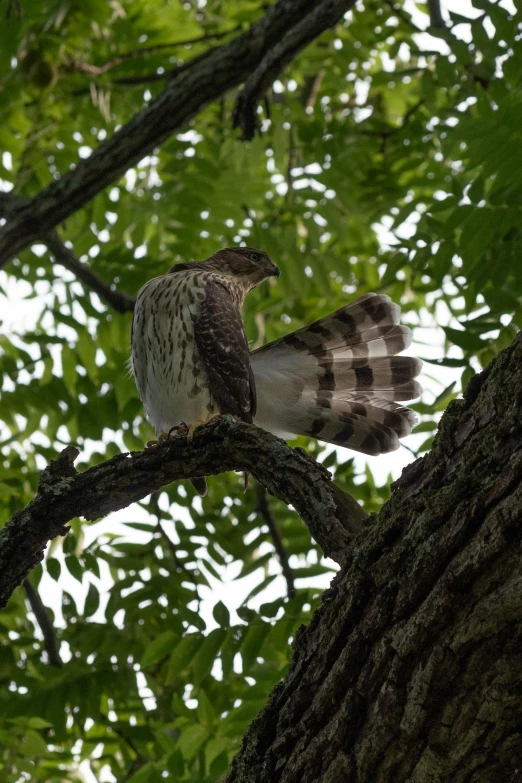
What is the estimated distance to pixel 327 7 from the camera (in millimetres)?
4434

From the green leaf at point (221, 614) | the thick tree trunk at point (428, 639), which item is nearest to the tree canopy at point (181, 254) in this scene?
the green leaf at point (221, 614)

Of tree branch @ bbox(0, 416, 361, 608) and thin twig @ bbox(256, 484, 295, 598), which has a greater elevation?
thin twig @ bbox(256, 484, 295, 598)

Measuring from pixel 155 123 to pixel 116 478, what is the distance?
97.6 inches

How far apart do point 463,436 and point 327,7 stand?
10.4 ft

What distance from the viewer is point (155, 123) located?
4.77 meters

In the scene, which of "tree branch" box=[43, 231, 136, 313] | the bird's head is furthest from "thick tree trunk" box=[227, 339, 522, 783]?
the bird's head

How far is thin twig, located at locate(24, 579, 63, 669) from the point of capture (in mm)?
4887

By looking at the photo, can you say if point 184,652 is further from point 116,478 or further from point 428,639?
point 428,639

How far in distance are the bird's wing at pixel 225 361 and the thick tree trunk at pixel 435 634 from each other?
2.54 m

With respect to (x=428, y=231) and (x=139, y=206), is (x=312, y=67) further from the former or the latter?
(x=428, y=231)

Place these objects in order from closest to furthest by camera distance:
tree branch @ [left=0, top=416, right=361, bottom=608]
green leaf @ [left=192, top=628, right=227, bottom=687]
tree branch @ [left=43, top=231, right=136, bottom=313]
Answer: tree branch @ [left=0, top=416, right=361, bottom=608], green leaf @ [left=192, top=628, right=227, bottom=687], tree branch @ [left=43, top=231, right=136, bottom=313]

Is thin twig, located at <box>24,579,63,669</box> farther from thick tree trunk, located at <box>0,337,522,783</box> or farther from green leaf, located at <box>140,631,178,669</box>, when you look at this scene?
thick tree trunk, located at <box>0,337,522,783</box>

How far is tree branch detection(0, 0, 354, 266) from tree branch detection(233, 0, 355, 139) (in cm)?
18

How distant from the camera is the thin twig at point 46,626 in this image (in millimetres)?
4887
